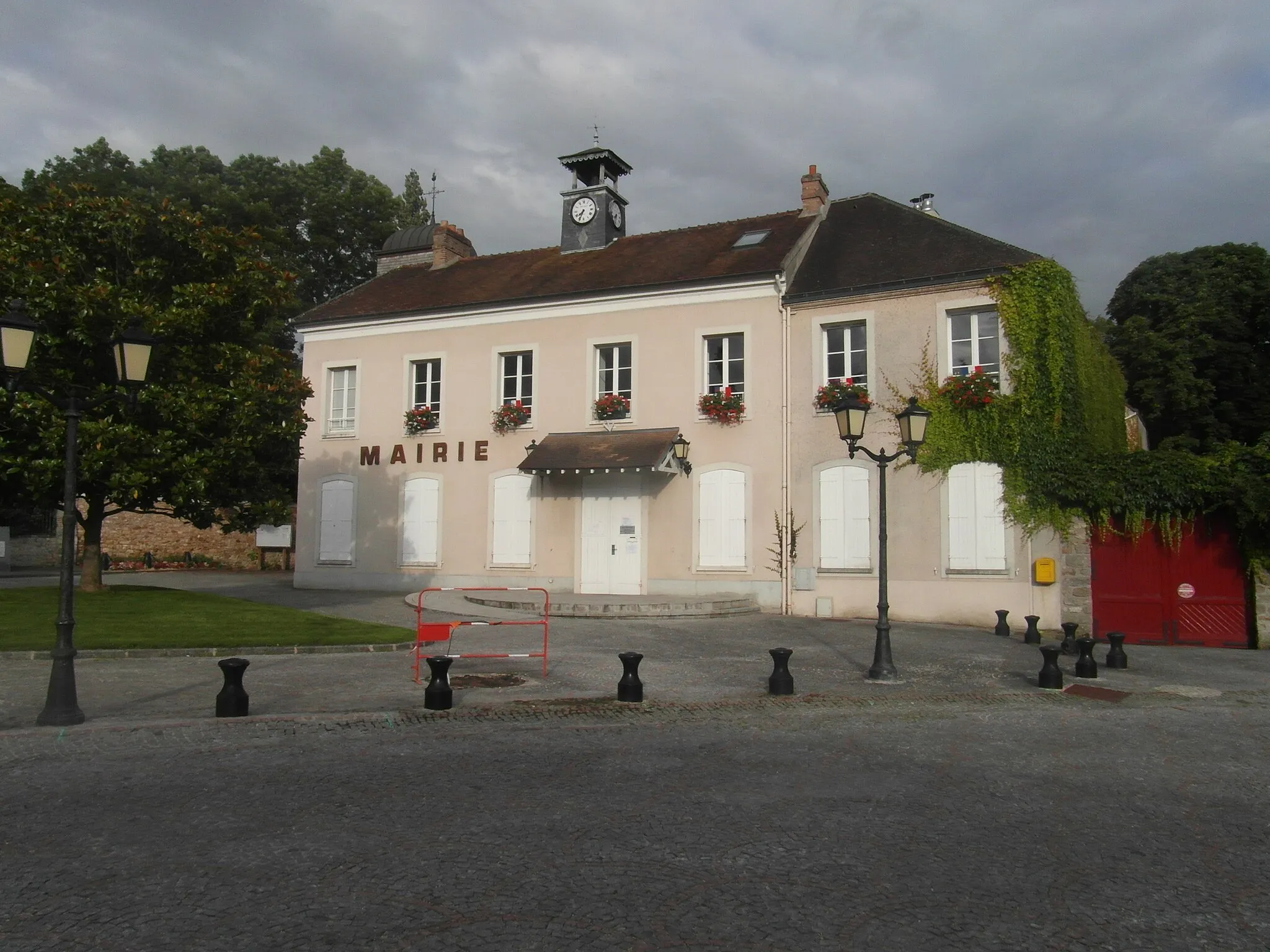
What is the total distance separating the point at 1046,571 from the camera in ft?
53.2

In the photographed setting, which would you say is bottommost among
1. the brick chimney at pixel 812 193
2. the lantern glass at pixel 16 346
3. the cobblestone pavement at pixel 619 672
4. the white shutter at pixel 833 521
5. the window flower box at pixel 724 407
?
the cobblestone pavement at pixel 619 672

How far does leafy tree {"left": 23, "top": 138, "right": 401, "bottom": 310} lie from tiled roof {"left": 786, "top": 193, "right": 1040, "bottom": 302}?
76.7 feet

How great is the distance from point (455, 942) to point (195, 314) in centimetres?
1490

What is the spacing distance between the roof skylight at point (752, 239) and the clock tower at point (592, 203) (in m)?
3.77

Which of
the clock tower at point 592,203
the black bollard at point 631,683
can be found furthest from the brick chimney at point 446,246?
the black bollard at point 631,683

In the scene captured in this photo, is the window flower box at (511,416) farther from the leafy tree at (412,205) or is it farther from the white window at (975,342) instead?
the leafy tree at (412,205)

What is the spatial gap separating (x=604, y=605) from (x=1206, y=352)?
21347mm

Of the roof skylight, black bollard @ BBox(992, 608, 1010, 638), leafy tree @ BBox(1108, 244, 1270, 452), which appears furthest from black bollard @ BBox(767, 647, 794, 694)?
leafy tree @ BBox(1108, 244, 1270, 452)

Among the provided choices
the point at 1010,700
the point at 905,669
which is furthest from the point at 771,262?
the point at 1010,700

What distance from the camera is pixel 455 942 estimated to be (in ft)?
12.8

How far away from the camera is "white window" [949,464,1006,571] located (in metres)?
16.8

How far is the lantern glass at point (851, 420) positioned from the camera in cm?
1092

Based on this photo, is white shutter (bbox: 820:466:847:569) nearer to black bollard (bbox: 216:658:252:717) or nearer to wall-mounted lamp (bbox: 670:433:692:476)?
wall-mounted lamp (bbox: 670:433:692:476)

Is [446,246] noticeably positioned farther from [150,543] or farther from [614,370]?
[150,543]
